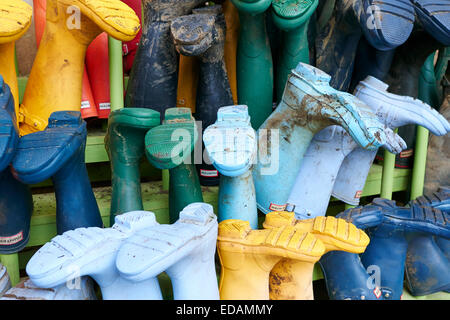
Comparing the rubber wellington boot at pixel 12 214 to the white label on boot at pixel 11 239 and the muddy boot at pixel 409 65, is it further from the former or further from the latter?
the muddy boot at pixel 409 65

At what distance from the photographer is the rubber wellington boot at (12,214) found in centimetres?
83

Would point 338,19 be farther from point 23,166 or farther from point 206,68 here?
point 23,166

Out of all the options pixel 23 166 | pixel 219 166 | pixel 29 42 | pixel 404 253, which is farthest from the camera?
pixel 29 42

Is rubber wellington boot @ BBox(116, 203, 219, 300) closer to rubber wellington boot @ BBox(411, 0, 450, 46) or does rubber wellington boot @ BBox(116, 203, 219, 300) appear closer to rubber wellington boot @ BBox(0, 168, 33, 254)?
rubber wellington boot @ BBox(0, 168, 33, 254)

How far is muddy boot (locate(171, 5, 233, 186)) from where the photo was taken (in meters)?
0.96

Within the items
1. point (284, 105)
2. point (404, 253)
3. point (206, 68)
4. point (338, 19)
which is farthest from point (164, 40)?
point (404, 253)

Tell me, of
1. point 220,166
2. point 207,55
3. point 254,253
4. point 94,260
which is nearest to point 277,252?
point 254,253

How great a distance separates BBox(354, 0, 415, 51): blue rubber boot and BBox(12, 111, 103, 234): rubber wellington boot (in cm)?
60

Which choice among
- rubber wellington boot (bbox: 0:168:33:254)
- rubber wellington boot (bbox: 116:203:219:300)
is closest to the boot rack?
rubber wellington boot (bbox: 0:168:33:254)

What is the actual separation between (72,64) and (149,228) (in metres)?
0.42

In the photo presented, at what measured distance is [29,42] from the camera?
131cm

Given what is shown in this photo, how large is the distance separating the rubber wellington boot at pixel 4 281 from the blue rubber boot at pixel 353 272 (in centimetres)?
61

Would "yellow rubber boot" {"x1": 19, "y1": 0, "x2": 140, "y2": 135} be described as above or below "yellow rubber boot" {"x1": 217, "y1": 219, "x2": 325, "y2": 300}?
above

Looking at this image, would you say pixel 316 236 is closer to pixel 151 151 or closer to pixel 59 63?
pixel 151 151
